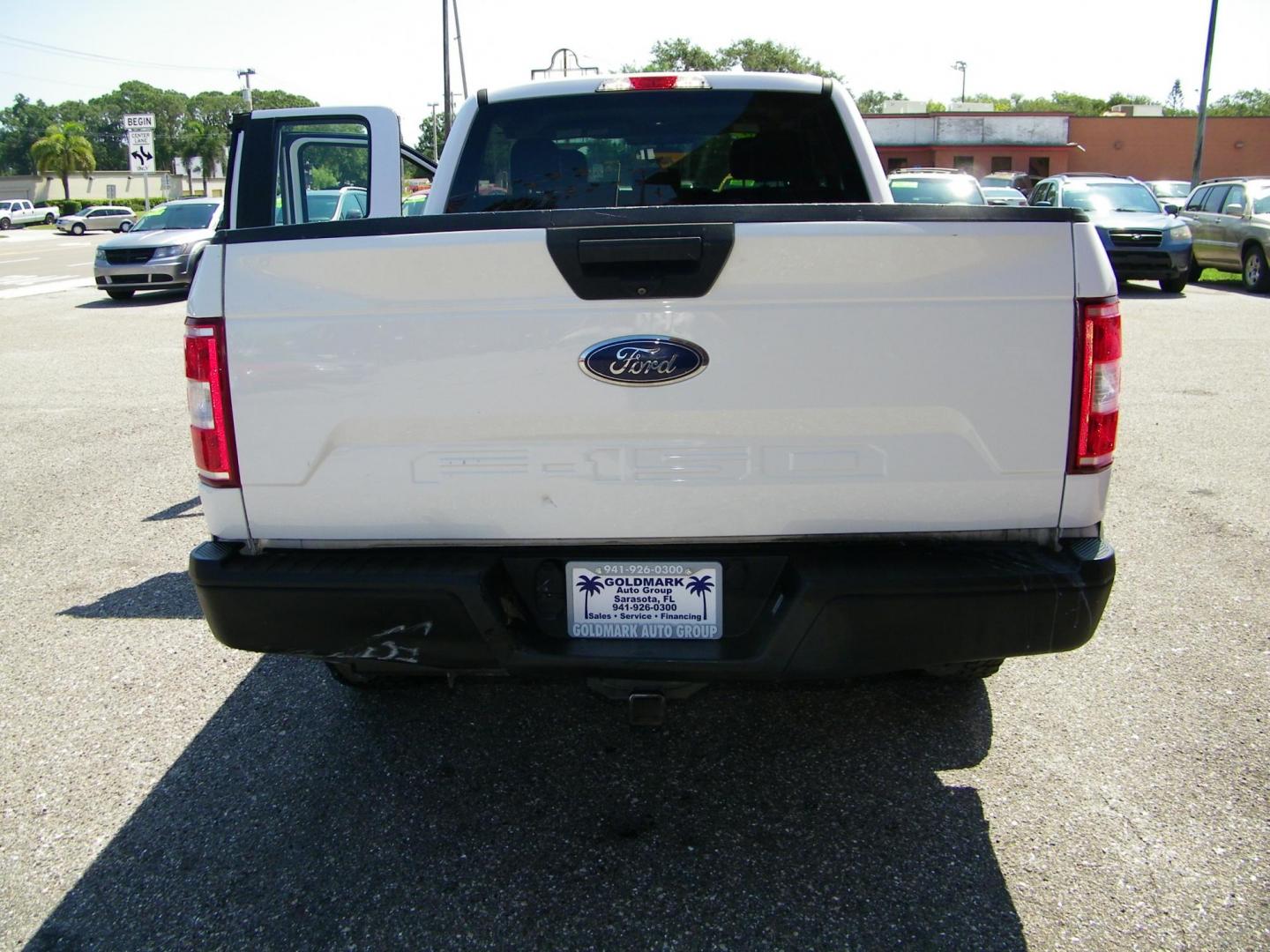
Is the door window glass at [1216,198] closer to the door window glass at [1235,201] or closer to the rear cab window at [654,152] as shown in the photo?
the door window glass at [1235,201]

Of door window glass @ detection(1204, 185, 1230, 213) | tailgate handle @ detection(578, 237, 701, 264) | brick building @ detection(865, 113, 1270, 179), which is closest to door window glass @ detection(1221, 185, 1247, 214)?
door window glass @ detection(1204, 185, 1230, 213)

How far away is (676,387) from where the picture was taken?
2.41 m

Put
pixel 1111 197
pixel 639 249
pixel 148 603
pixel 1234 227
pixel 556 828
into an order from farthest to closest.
Answer: pixel 1111 197 < pixel 1234 227 < pixel 148 603 < pixel 556 828 < pixel 639 249

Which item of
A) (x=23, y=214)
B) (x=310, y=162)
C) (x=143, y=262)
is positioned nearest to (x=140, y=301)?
(x=143, y=262)

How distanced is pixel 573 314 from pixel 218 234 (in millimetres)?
927

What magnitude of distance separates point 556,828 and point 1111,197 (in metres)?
17.7

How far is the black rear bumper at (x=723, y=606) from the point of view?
2.43m

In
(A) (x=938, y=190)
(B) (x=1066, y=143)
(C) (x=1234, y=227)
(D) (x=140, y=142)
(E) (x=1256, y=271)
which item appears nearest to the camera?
(E) (x=1256, y=271)

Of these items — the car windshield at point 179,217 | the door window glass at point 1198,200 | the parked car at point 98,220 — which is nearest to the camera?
the door window glass at point 1198,200

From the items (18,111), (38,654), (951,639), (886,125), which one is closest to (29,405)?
(38,654)

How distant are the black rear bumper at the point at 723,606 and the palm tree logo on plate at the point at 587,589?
62 millimetres

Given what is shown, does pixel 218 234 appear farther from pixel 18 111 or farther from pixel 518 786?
pixel 18 111

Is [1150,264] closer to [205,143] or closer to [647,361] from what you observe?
[647,361]

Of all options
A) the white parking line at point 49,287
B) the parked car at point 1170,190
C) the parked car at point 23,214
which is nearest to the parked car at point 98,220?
the parked car at point 23,214
